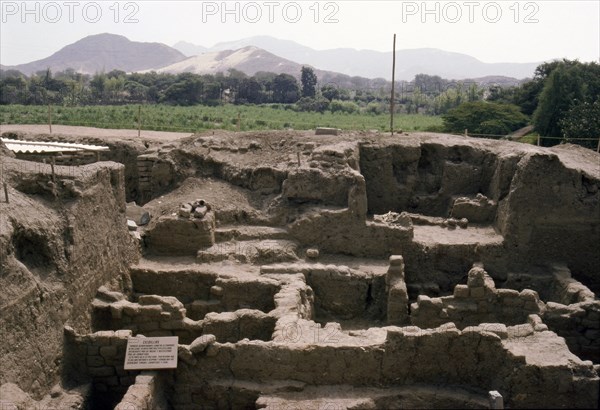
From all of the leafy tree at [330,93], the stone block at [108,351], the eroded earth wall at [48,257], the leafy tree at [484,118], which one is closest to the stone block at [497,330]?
the stone block at [108,351]

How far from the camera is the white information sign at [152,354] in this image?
28.7 feet

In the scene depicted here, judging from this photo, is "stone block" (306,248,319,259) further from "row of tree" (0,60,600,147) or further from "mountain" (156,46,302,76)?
"mountain" (156,46,302,76)

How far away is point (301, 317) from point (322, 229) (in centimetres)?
335

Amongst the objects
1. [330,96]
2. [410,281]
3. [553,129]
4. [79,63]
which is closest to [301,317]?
[410,281]

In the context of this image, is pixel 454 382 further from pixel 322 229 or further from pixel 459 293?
pixel 322 229

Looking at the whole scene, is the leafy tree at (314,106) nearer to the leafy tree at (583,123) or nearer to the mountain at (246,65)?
the leafy tree at (583,123)

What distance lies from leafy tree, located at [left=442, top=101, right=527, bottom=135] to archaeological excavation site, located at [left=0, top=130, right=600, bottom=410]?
2040cm

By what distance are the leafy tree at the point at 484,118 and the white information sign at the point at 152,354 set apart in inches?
1177

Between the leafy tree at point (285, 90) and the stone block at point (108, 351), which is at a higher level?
the leafy tree at point (285, 90)

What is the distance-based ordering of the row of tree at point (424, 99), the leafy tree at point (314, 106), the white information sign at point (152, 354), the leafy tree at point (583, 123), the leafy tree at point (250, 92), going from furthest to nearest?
the leafy tree at point (250, 92), the leafy tree at point (314, 106), the row of tree at point (424, 99), the leafy tree at point (583, 123), the white information sign at point (152, 354)

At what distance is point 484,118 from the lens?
37750 millimetres

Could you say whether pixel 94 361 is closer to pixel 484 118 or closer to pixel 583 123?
pixel 583 123

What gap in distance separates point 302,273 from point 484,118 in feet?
92.9

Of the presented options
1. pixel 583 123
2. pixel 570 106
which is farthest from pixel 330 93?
pixel 583 123
